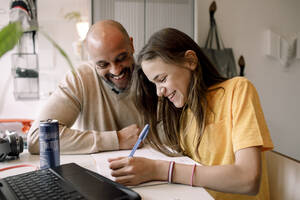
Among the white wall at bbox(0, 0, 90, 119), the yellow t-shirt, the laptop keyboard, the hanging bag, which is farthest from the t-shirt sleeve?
the white wall at bbox(0, 0, 90, 119)

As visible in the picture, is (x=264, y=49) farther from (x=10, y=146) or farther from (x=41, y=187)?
(x=41, y=187)

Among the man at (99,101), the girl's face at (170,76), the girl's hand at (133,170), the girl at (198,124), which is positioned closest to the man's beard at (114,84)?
the man at (99,101)

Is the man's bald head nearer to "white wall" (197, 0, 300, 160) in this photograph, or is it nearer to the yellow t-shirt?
the yellow t-shirt

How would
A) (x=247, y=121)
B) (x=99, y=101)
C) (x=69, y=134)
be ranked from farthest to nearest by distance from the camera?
(x=99, y=101), (x=69, y=134), (x=247, y=121)

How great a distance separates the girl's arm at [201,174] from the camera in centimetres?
70

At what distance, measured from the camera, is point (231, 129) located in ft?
3.01

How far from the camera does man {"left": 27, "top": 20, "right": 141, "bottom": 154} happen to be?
1.07 meters

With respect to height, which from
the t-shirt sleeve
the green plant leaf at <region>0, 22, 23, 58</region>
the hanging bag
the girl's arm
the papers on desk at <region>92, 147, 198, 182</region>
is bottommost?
the papers on desk at <region>92, 147, 198, 182</region>

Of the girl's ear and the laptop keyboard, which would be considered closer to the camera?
the laptop keyboard

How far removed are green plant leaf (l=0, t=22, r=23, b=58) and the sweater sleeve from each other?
719 millimetres

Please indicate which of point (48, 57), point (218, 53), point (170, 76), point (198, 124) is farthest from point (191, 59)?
point (48, 57)

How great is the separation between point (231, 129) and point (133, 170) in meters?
0.40

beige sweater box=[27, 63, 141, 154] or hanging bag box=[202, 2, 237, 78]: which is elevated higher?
hanging bag box=[202, 2, 237, 78]

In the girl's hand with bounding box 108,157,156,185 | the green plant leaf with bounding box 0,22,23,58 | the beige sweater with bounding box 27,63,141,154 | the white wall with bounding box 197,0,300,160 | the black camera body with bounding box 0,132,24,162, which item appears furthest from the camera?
the white wall with bounding box 197,0,300,160
